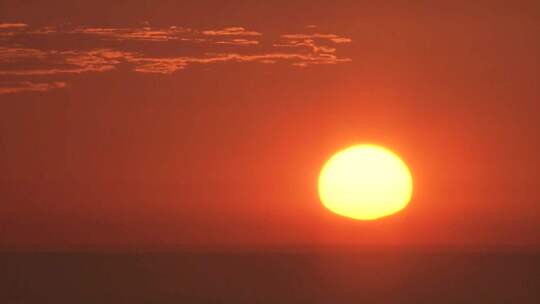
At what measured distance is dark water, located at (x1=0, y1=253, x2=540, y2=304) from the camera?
2972 centimetres

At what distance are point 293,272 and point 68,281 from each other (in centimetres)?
601

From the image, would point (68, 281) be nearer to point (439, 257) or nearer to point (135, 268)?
point (135, 268)

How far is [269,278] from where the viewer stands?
33625 mm

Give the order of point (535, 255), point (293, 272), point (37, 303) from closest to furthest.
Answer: point (37, 303) < point (293, 272) < point (535, 255)

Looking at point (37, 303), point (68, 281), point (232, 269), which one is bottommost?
point (37, 303)

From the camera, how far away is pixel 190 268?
123 ft

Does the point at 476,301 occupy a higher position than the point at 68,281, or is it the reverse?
the point at 68,281

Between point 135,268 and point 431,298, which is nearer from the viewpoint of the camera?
point 431,298

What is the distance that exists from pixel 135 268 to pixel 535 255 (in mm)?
11525

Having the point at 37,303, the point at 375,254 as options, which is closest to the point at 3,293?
the point at 37,303

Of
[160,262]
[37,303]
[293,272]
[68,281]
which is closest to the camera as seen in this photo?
[37,303]

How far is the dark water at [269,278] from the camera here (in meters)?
29.7

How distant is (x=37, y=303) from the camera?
2853 centimetres

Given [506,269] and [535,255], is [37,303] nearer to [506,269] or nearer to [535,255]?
[506,269]
